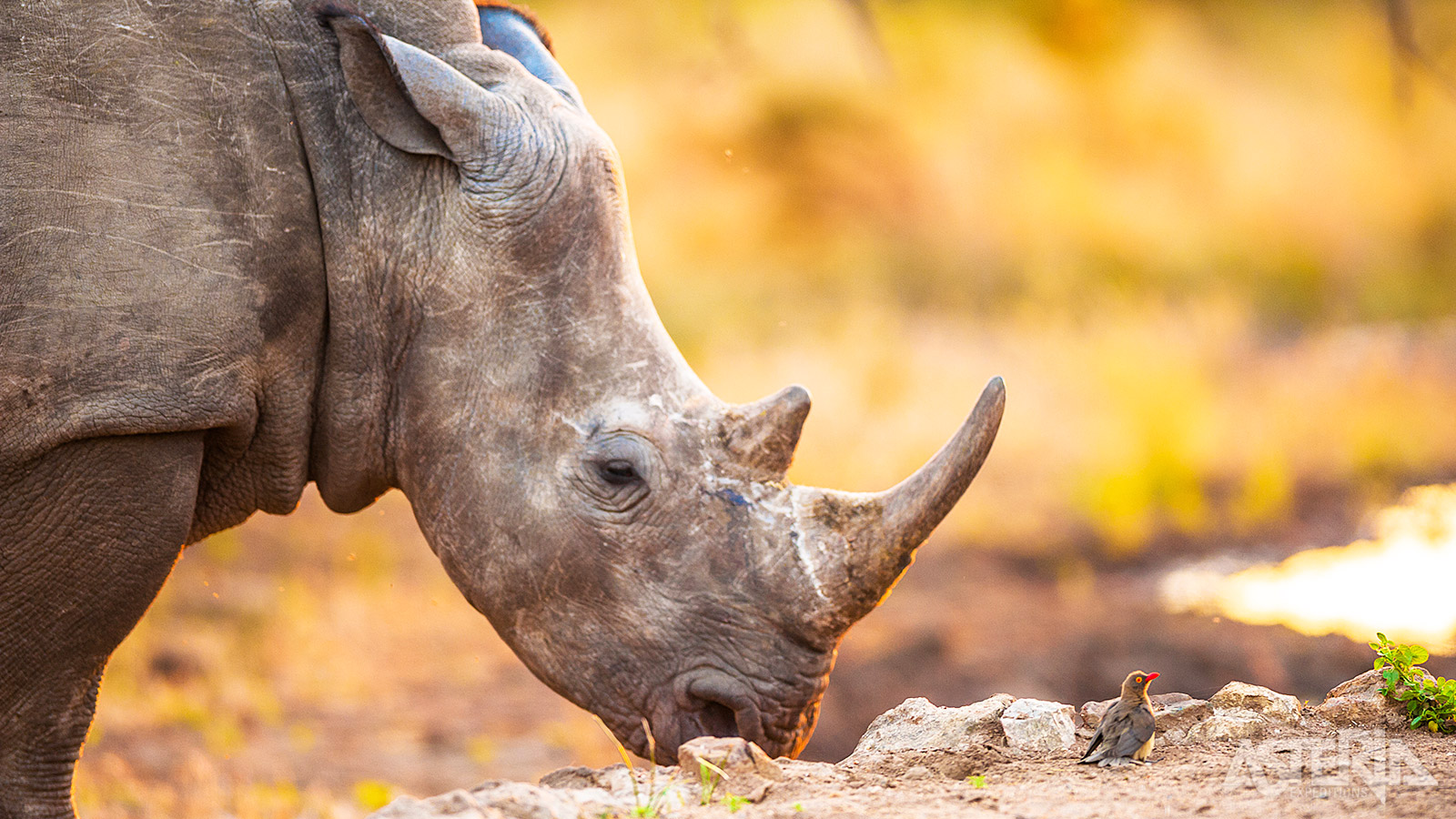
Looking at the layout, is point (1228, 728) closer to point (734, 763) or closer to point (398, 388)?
point (734, 763)

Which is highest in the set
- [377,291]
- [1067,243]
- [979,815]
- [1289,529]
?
[1067,243]

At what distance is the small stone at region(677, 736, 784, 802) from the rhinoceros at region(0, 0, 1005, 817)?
0.89ft

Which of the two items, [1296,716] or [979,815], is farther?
[1296,716]

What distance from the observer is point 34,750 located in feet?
10.8

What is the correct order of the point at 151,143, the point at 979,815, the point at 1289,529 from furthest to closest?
the point at 1289,529 < the point at 151,143 < the point at 979,815

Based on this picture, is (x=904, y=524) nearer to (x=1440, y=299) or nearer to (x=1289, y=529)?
(x=1289, y=529)

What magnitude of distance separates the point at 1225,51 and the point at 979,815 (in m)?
13.3

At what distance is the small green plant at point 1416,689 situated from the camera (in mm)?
3334

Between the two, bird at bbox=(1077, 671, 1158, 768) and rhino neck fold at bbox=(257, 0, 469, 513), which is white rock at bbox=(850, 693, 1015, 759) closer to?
bird at bbox=(1077, 671, 1158, 768)

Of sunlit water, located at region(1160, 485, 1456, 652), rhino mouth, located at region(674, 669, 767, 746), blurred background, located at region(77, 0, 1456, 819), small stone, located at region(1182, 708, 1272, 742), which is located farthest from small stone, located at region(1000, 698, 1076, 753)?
sunlit water, located at region(1160, 485, 1456, 652)

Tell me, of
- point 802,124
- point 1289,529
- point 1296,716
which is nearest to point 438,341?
point 1296,716

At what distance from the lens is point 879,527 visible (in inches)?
132

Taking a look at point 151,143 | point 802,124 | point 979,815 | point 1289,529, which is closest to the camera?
point 979,815

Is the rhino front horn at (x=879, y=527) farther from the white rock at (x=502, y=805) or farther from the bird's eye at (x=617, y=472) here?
the white rock at (x=502, y=805)
